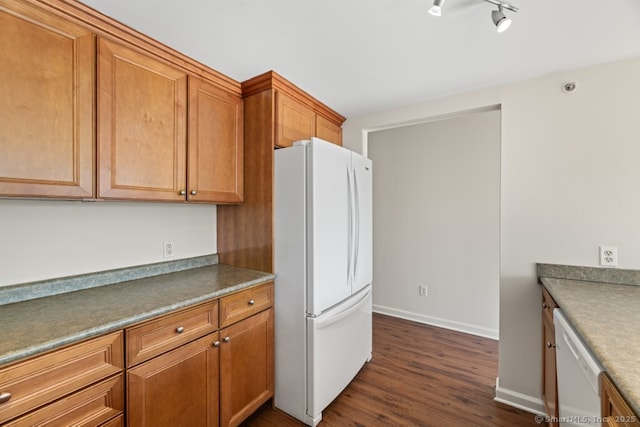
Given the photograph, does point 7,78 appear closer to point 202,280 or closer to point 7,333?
point 7,333

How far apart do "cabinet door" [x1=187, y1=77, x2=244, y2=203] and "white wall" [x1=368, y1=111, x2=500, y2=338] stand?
81.3 inches

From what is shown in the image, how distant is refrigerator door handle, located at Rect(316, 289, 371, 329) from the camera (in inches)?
67.6

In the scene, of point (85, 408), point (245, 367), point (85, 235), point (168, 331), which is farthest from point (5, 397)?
point (245, 367)

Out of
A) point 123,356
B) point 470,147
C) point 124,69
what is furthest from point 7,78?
point 470,147

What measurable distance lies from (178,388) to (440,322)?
9.13 feet

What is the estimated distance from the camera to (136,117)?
1456 mm

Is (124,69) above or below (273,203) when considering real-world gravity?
above

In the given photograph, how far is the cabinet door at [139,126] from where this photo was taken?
1340mm

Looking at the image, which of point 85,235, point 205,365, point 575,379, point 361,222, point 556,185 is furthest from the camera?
point 361,222

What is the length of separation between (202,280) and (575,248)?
2.34 meters

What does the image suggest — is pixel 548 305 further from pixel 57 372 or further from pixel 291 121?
pixel 57 372

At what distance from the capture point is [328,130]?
252 centimetres

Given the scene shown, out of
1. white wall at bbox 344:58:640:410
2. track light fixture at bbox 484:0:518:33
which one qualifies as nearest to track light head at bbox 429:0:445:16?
track light fixture at bbox 484:0:518:33

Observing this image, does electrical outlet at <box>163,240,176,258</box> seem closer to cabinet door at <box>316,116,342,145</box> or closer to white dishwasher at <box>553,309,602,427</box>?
cabinet door at <box>316,116,342,145</box>
